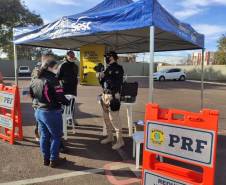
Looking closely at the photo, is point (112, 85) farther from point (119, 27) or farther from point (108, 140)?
point (108, 140)

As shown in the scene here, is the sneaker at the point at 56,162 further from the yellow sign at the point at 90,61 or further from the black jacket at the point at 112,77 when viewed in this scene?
the yellow sign at the point at 90,61

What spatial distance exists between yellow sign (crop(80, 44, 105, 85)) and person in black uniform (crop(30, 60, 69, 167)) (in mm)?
3434

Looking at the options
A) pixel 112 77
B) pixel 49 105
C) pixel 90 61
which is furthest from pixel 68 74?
pixel 49 105

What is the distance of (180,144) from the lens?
3.36 metres

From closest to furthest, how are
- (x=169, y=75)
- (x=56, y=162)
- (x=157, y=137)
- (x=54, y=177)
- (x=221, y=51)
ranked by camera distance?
(x=157, y=137), (x=54, y=177), (x=56, y=162), (x=169, y=75), (x=221, y=51)

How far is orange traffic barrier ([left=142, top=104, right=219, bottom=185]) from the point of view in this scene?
10.3ft

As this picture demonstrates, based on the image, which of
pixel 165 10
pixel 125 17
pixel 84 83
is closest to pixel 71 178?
pixel 125 17

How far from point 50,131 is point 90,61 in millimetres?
3749

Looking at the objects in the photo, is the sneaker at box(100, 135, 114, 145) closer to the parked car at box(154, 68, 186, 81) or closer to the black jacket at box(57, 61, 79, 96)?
the black jacket at box(57, 61, 79, 96)

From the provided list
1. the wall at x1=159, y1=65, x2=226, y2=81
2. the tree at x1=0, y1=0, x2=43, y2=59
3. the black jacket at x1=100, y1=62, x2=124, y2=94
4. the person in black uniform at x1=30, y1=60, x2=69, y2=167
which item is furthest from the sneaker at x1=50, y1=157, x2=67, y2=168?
the wall at x1=159, y1=65, x2=226, y2=81

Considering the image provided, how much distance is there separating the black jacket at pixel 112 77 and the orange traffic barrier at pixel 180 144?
7.30 feet

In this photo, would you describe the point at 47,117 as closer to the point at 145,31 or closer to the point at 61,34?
the point at 61,34

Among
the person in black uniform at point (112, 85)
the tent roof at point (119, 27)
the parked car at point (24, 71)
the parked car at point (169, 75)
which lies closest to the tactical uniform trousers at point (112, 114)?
the person in black uniform at point (112, 85)

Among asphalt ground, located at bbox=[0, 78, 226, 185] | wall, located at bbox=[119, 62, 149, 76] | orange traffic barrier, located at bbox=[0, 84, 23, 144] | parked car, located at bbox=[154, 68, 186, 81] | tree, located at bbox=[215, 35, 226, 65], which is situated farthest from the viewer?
wall, located at bbox=[119, 62, 149, 76]
